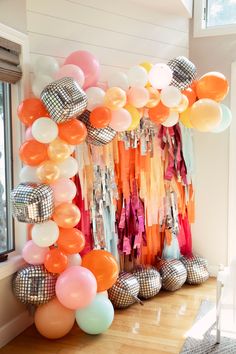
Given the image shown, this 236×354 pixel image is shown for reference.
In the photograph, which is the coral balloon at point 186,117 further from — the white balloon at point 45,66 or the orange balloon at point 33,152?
the orange balloon at point 33,152

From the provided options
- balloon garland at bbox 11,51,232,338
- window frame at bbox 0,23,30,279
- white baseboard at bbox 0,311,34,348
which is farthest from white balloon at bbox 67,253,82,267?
white baseboard at bbox 0,311,34,348

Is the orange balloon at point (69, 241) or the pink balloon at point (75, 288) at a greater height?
the orange balloon at point (69, 241)

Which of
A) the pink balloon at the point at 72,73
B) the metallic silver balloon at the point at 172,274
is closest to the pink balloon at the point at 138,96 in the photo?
the pink balloon at the point at 72,73

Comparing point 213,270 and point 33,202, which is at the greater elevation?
point 33,202

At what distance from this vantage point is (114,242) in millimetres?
3447

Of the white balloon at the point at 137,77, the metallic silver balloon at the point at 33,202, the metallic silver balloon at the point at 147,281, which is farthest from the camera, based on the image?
the metallic silver balloon at the point at 147,281

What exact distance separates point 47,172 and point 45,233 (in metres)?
0.38

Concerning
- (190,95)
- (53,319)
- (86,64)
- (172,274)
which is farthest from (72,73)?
(172,274)

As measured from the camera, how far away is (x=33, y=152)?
254 centimetres

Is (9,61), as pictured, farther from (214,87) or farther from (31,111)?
(214,87)

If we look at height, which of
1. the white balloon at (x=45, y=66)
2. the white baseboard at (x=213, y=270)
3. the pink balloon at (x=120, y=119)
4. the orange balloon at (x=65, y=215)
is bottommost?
the white baseboard at (x=213, y=270)

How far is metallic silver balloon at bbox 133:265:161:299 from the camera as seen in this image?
3425mm

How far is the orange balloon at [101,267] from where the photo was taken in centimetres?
279

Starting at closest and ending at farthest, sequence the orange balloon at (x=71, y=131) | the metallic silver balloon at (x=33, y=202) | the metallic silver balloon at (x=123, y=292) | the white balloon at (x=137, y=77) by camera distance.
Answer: the metallic silver balloon at (x=33, y=202) < the orange balloon at (x=71, y=131) < the white balloon at (x=137, y=77) < the metallic silver balloon at (x=123, y=292)
